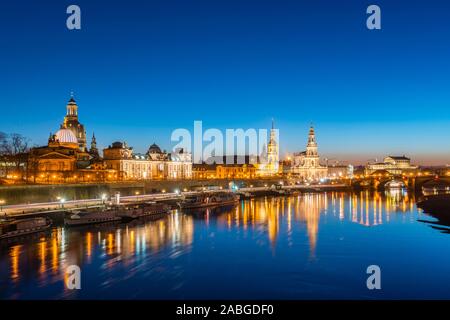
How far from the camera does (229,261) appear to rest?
34.5 metres

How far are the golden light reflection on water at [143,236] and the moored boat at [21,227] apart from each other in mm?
1472

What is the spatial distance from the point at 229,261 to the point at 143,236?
12.9m

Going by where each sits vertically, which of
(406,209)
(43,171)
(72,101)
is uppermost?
(72,101)

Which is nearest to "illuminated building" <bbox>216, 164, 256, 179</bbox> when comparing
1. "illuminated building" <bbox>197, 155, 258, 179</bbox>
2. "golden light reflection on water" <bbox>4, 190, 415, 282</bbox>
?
"illuminated building" <bbox>197, 155, 258, 179</bbox>

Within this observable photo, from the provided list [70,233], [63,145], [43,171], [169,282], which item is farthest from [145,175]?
[169,282]

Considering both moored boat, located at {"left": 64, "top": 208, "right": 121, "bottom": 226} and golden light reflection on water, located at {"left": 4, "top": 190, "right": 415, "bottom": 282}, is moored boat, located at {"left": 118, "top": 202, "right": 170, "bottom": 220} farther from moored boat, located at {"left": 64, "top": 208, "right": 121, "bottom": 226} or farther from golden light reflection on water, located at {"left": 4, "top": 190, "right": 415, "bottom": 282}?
golden light reflection on water, located at {"left": 4, "top": 190, "right": 415, "bottom": 282}

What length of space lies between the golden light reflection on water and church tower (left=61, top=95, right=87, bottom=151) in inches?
3619

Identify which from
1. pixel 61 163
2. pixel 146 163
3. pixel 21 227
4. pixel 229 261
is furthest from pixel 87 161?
pixel 229 261

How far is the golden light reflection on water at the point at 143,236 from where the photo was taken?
109ft

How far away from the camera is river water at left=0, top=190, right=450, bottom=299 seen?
26609 millimetres

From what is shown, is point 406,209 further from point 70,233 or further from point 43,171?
point 43,171
